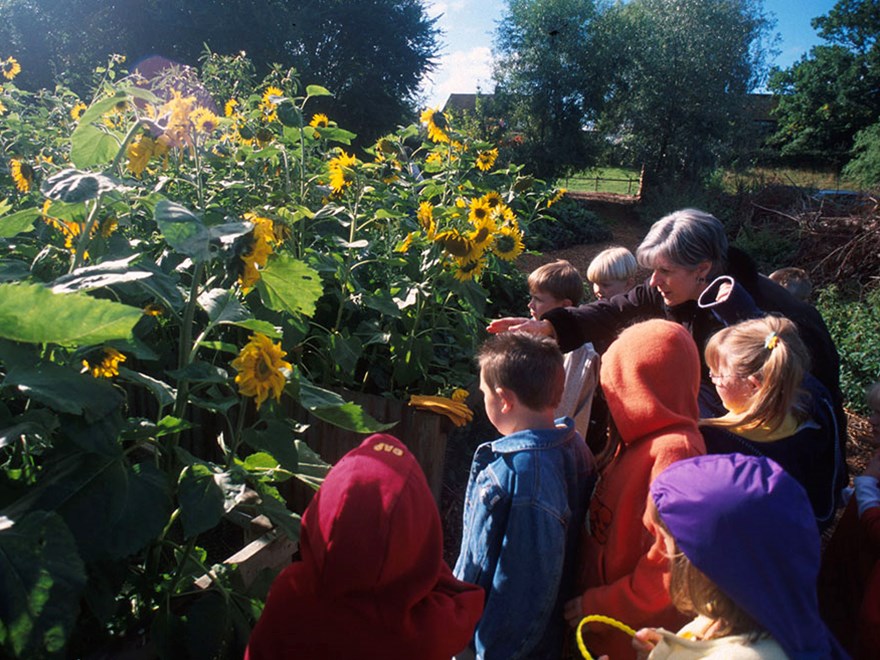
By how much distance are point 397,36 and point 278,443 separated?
20.9 metres

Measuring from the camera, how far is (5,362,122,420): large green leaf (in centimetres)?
87

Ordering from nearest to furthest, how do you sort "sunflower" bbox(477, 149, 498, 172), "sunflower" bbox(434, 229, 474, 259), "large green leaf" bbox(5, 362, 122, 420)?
"large green leaf" bbox(5, 362, 122, 420)
"sunflower" bbox(434, 229, 474, 259)
"sunflower" bbox(477, 149, 498, 172)

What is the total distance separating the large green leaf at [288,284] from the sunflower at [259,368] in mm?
101

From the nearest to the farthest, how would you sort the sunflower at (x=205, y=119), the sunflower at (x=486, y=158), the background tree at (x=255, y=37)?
Answer: the sunflower at (x=205, y=119) → the sunflower at (x=486, y=158) → the background tree at (x=255, y=37)

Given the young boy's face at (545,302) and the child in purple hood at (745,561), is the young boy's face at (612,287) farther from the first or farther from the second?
the child in purple hood at (745,561)

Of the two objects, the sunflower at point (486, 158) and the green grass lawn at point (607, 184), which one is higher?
the green grass lawn at point (607, 184)

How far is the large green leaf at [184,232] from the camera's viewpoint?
100 centimetres

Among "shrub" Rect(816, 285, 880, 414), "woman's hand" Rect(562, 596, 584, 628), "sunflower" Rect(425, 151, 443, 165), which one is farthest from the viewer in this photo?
"shrub" Rect(816, 285, 880, 414)

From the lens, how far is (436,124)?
10.5 feet

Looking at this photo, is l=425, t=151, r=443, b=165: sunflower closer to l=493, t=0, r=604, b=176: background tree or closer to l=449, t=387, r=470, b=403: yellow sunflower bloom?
l=449, t=387, r=470, b=403: yellow sunflower bloom

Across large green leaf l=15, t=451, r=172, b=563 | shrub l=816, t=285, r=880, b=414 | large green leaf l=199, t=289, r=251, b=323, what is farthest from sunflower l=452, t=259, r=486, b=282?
shrub l=816, t=285, r=880, b=414

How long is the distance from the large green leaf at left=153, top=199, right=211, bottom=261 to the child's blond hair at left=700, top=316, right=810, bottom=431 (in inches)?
58.4

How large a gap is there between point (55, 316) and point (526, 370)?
114 cm

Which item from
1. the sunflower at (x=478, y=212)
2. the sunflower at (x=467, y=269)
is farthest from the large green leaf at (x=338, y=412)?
the sunflower at (x=478, y=212)
